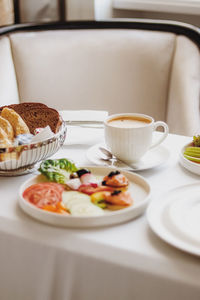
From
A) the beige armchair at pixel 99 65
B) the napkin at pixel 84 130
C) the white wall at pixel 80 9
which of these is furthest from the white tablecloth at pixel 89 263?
the white wall at pixel 80 9

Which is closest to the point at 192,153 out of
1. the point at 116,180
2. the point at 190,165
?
the point at 190,165

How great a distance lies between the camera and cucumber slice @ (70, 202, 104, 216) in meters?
0.75

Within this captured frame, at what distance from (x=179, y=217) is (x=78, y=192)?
20 cm

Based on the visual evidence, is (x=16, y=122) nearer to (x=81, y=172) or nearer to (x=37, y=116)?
(x=37, y=116)

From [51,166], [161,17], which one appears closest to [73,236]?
[51,166]

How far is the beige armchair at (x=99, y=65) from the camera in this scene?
6.10ft

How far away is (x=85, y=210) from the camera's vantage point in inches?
29.7

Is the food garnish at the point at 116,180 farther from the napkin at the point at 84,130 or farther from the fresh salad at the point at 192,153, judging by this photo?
the napkin at the point at 84,130

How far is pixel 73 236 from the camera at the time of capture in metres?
0.73

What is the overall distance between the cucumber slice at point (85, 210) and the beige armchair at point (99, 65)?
113 centimetres

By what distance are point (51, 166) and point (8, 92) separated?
997 millimetres

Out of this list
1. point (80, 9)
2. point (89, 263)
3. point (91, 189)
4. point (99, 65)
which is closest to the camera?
point (89, 263)

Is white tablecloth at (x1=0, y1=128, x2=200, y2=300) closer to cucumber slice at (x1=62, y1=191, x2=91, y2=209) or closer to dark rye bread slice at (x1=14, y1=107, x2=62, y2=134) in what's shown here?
cucumber slice at (x1=62, y1=191, x2=91, y2=209)

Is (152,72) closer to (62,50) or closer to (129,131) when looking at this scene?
(62,50)
